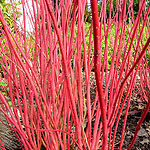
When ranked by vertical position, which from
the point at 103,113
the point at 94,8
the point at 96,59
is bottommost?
the point at 103,113

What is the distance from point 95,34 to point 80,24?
277 mm

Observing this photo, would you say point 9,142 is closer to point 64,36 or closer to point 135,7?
point 64,36

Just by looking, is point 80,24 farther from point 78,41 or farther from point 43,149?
point 43,149

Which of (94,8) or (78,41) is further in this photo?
(78,41)

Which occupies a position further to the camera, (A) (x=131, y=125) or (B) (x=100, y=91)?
(A) (x=131, y=125)

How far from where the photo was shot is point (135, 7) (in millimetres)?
8188

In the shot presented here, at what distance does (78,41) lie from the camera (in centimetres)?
72

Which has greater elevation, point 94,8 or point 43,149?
point 94,8

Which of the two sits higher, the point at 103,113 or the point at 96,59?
the point at 96,59

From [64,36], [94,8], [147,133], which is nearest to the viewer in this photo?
[94,8]

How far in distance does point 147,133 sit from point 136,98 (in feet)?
2.48

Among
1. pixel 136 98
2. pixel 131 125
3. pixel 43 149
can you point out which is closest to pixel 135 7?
pixel 136 98

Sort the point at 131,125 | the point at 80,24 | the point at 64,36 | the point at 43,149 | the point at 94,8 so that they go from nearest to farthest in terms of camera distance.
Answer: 1. the point at 94,8
2. the point at 80,24
3. the point at 64,36
4. the point at 43,149
5. the point at 131,125

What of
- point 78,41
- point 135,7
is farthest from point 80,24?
point 135,7
